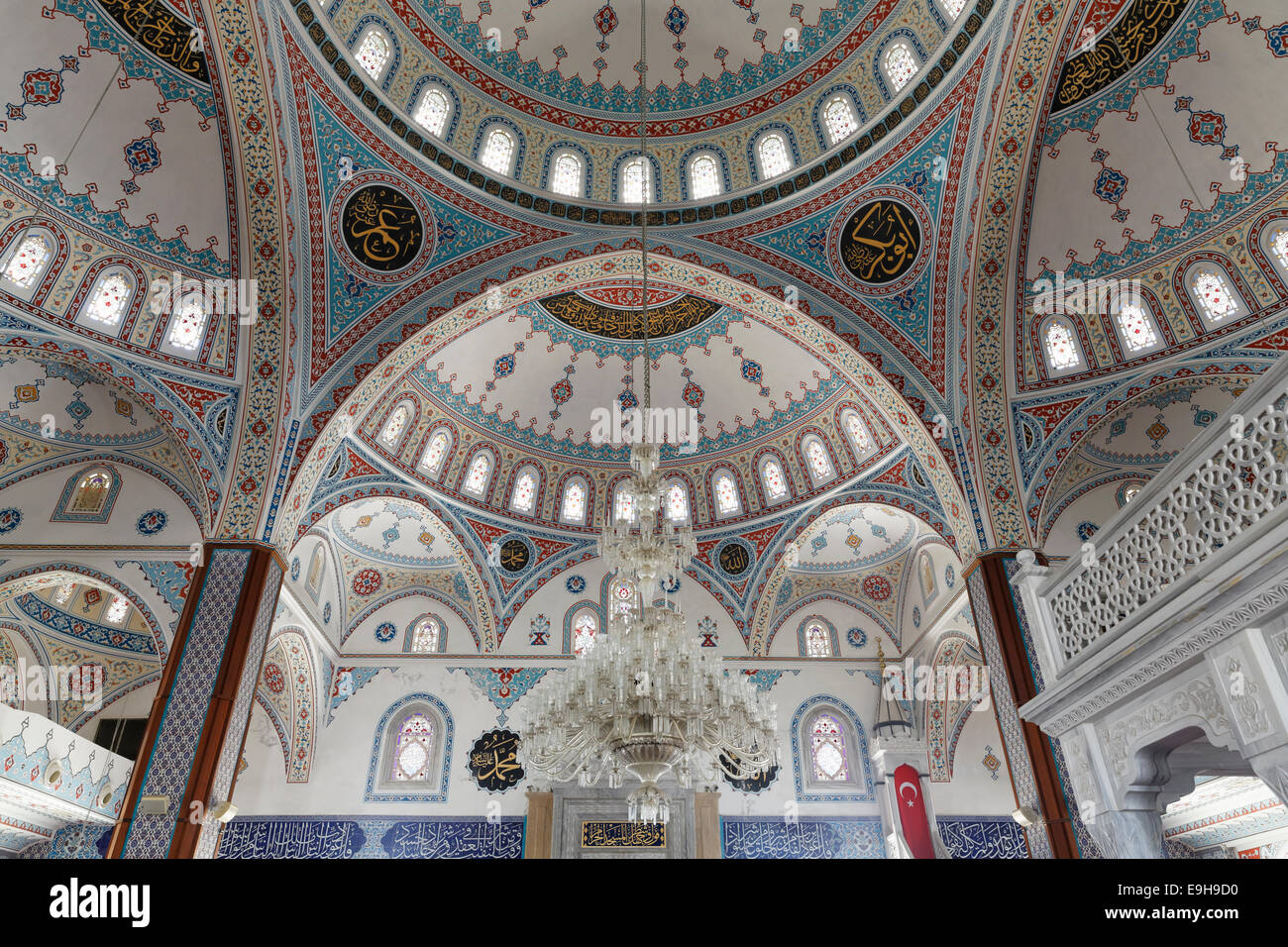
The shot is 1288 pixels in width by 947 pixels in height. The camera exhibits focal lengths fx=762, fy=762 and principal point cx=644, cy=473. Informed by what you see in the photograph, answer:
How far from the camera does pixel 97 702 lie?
13.4 m

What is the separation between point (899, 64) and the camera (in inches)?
391

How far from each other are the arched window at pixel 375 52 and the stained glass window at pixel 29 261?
13.7ft

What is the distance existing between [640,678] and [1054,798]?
4.78 meters

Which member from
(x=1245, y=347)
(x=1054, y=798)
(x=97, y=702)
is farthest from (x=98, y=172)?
(x=1245, y=347)

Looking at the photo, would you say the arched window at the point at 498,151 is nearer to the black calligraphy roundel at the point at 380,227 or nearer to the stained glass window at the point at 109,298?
the black calligraphy roundel at the point at 380,227

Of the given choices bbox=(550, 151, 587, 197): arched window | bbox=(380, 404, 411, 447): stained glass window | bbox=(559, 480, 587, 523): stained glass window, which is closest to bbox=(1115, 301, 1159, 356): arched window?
bbox=(550, 151, 587, 197): arched window

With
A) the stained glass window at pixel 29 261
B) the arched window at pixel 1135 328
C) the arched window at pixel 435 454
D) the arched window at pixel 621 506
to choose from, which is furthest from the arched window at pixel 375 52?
the arched window at pixel 1135 328

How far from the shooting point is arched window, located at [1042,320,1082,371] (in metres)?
9.83

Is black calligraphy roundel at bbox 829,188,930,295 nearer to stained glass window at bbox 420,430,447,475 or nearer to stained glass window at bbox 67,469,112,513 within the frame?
stained glass window at bbox 420,430,447,475

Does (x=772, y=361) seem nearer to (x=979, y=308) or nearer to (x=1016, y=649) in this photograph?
(x=979, y=308)

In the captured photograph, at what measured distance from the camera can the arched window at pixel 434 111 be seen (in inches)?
404

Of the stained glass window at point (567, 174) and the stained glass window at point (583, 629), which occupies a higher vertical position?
the stained glass window at point (567, 174)

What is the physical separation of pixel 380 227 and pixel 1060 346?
29.7 ft
